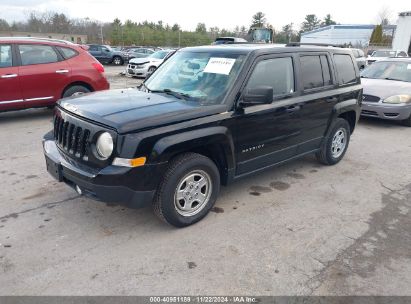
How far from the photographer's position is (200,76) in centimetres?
412

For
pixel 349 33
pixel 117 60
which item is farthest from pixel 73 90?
pixel 349 33

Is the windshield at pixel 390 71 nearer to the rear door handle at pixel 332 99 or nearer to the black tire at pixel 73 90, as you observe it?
the rear door handle at pixel 332 99

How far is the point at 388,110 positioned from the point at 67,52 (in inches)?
299

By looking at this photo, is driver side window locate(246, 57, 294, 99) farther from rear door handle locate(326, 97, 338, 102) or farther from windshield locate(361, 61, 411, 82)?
windshield locate(361, 61, 411, 82)

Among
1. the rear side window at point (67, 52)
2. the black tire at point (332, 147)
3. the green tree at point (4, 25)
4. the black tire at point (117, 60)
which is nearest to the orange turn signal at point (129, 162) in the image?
the black tire at point (332, 147)

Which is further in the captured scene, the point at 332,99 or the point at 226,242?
the point at 332,99

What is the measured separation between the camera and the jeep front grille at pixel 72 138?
10.9ft

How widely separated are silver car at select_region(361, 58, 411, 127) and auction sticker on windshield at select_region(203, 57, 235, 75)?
5.85 metres

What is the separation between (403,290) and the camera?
2.89m

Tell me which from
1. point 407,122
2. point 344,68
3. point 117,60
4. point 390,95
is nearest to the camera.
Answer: point 344,68

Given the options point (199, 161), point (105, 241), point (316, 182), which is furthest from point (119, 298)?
point (316, 182)

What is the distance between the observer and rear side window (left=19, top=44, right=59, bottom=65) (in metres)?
7.44

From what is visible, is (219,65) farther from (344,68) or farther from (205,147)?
(344,68)

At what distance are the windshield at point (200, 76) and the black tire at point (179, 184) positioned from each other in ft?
2.18
